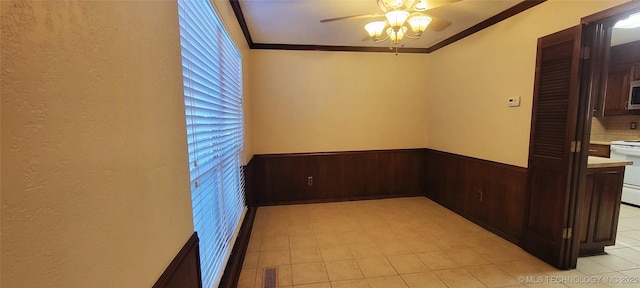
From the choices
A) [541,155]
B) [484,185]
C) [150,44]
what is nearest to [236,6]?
[150,44]

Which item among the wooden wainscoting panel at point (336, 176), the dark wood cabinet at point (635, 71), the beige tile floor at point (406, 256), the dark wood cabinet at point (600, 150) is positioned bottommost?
the beige tile floor at point (406, 256)

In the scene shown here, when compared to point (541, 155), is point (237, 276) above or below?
below

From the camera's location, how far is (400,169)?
415 centimetres

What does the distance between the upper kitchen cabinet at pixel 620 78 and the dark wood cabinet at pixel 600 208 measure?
246cm

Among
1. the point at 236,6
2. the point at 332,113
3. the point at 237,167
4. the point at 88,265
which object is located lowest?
the point at 237,167

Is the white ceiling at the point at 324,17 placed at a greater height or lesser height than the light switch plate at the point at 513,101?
greater

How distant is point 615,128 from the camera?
4355 millimetres

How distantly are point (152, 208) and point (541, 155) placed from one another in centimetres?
296

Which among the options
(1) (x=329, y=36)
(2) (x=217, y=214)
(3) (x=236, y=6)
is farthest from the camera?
(1) (x=329, y=36)

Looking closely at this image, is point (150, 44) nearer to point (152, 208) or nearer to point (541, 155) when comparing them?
point (152, 208)

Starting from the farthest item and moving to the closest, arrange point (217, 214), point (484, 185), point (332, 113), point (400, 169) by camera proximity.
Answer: point (400, 169) < point (332, 113) < point (484, 185) < point (217, 214)

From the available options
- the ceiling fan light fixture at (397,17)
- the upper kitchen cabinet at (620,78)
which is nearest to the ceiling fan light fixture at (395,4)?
the ceiling fan light fixture at (397,17)

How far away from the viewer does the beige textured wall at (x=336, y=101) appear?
3711mm

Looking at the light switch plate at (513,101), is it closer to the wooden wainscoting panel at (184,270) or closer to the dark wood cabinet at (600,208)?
the dark wood cabinet at (600,208)
